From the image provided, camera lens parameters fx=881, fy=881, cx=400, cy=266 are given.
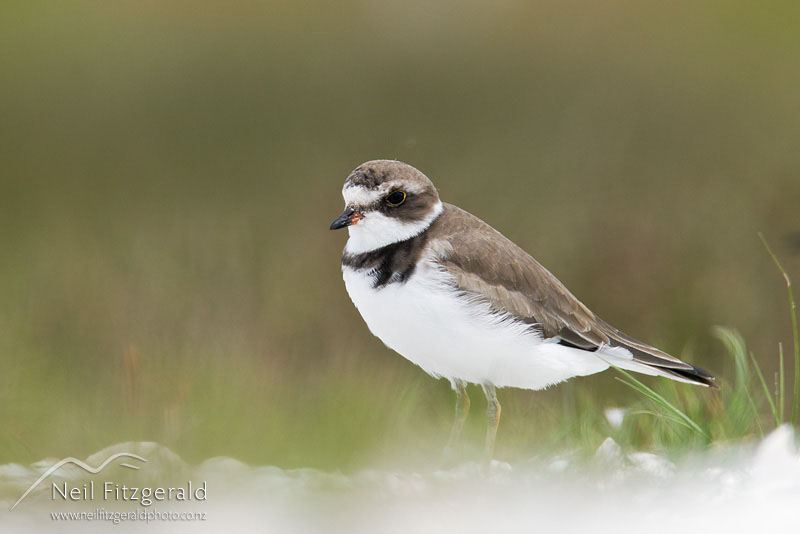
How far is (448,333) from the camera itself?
137 inches

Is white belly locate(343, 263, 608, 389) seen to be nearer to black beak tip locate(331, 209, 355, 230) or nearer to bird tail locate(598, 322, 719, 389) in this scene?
black beak tip locate(331, 209, 355, 230)

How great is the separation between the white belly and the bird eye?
0.29 meters

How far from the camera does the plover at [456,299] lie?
350 centimetres

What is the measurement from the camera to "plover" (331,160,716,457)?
350 centimetres

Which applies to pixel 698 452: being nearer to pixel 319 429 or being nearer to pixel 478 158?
pixel 319 429

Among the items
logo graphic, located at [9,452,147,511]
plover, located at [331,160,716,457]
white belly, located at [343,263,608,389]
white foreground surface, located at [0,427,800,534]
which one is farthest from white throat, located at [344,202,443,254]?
logo graphic, located at [9,452,147,511]

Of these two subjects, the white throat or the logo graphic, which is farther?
the white throat

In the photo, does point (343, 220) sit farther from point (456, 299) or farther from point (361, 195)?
point (456, 299)

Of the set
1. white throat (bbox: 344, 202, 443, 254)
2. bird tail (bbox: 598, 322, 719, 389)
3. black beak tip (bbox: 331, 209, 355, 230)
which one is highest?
black beak tip (bbox: 331, 209, 355, 230)

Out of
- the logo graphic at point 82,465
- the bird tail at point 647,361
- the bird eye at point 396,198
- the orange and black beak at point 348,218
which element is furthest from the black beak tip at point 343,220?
the bird tail at point 647,361

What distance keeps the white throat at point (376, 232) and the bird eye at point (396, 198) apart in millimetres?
65

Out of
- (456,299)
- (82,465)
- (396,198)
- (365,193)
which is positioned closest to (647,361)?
(456,299)

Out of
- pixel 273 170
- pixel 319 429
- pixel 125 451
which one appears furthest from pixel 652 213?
pixel 125 451

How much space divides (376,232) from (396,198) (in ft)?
0.55
